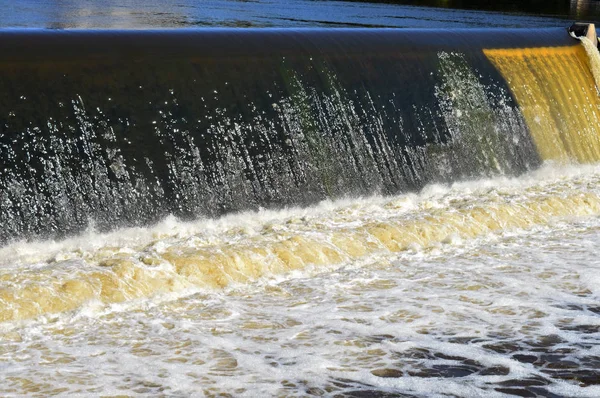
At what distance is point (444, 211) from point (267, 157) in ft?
5.53

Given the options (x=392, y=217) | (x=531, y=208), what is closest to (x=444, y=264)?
(x=392, y=217)

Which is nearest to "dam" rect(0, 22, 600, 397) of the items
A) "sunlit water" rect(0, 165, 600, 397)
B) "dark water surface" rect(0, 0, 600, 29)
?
"sunlit water" rect(0, 165, 600, 397)

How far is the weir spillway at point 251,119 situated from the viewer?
7453 millimetres

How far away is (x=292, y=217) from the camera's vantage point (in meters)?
8.34

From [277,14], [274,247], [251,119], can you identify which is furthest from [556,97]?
[277,14]

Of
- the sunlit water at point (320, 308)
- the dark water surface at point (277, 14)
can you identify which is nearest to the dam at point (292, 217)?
the sunlit water at point (320, 308)

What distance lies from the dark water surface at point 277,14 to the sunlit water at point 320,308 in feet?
28.3

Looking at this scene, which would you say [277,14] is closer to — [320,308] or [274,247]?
[274,247]

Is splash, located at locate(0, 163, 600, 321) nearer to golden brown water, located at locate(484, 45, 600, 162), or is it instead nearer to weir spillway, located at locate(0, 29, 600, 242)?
weir spillway, located at locate(0, 29, 600, 242)

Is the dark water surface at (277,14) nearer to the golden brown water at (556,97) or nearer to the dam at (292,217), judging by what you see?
the golden brown water at (556,97)

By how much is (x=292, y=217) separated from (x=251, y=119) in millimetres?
996

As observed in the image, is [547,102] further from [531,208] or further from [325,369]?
[325,369]

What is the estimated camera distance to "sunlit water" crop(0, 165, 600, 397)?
512 centimetres

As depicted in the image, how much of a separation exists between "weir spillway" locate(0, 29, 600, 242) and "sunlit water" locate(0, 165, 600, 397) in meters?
0.32
